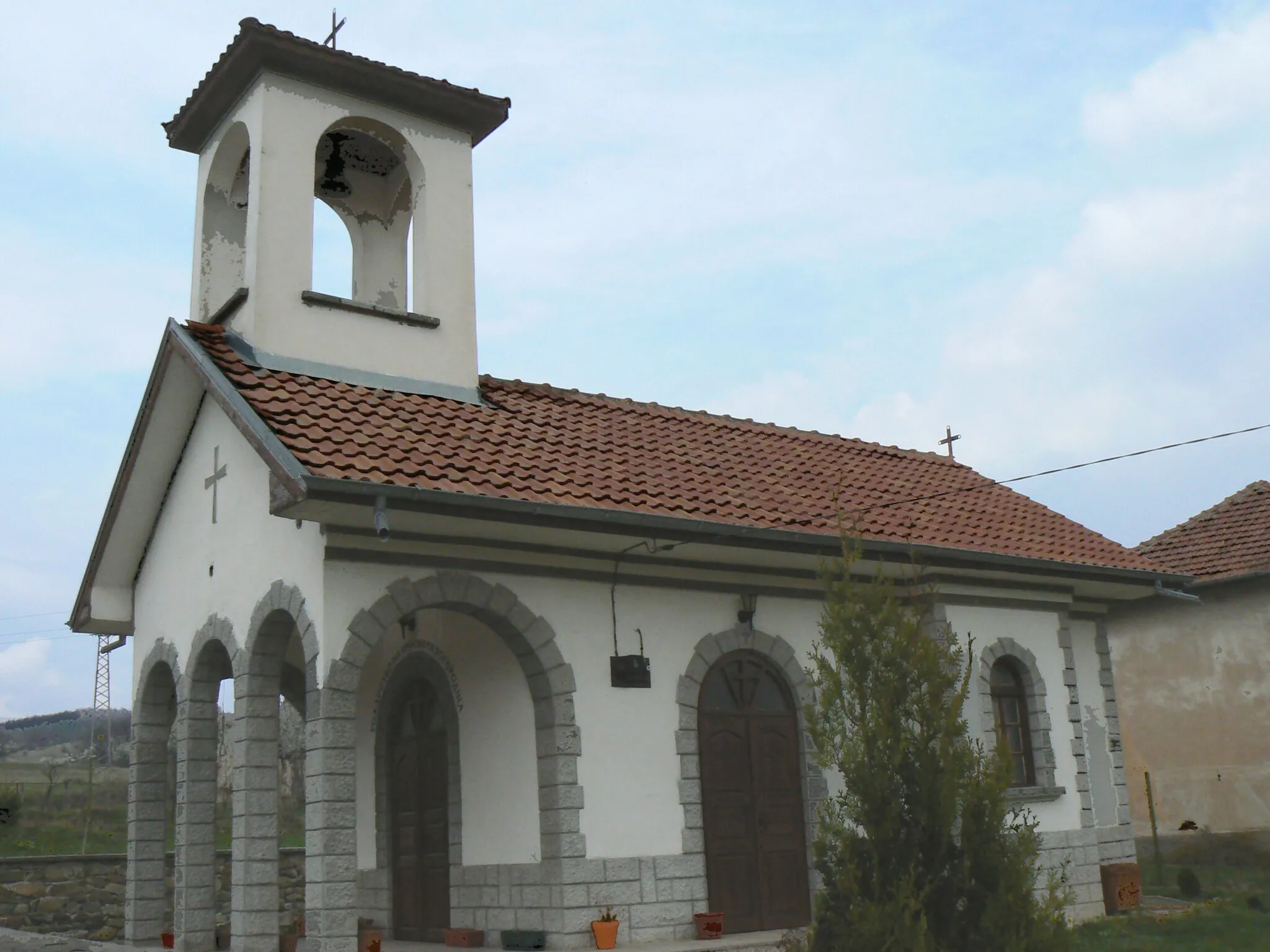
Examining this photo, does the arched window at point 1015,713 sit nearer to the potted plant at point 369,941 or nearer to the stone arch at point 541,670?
the stone arch at point 541,670

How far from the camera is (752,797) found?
10922mm

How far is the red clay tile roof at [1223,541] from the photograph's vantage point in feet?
56.0

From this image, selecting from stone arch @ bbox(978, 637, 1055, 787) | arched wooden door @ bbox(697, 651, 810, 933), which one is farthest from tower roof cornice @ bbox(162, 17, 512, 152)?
stone arch @ bbox(978, 637, 1055, 787)

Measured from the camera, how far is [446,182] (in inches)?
478

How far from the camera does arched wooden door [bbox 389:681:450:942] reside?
10.9 m

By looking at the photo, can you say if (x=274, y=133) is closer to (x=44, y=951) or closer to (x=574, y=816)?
(x=574, y=816)

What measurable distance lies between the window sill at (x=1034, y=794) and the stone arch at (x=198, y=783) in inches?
299

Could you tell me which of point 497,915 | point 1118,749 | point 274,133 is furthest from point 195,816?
point 1118,749

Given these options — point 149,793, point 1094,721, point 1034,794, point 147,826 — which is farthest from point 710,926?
point 1094,721

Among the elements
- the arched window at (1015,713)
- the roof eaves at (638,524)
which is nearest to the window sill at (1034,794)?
the arched window at (1015,713)

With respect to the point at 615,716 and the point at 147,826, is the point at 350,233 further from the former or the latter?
the point at 147,826

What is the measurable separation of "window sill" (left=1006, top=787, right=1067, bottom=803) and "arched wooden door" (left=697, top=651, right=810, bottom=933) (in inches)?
102

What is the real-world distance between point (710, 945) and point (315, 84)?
27.3ft

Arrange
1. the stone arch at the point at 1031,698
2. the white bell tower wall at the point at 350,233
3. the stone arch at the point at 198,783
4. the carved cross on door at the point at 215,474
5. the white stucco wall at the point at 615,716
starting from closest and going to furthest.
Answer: the white stucco wall at the point at 615,716
the stone arch at the point at 198,783
the carved cross on door at the point at 215,474
the white bell tower wall at the point at 350,233
the stone arch at the point at 1031,698
